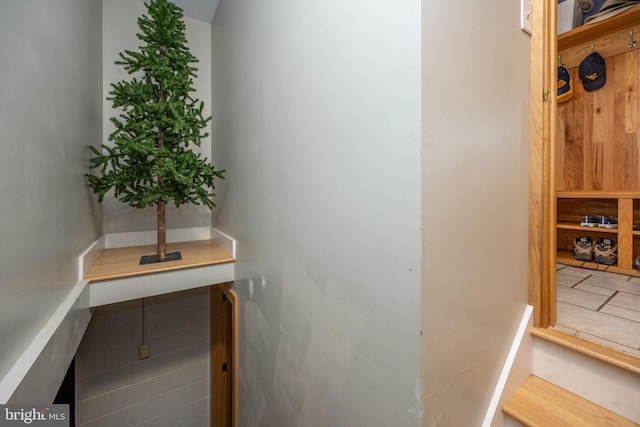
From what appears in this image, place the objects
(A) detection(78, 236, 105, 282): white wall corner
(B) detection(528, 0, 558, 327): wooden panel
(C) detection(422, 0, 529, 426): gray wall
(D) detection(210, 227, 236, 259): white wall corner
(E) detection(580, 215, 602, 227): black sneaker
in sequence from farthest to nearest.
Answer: (E) detection(580, 215, 602, 227): black sneaker < (D) detection(210, 227, 236, 259): white wall corner < (A) detection(78, 236, 105, 282): white wall corner < (B) detection(528, 0, 558, 327): wooden panel < (C) detection(422, 0, 529, 426): gray wall

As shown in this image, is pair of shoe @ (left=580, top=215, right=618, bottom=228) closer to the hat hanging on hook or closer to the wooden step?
the hat hanging on hook

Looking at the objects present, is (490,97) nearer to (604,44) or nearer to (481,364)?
(481,364)

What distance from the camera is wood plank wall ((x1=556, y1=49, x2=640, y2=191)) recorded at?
2.10 meters

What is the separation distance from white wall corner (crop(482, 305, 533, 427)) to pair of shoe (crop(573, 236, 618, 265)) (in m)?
1.63

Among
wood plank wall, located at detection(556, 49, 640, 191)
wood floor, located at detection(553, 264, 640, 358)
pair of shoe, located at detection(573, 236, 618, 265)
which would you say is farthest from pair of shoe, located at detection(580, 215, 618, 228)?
wood floor, located at detection(553, 264, 640, 358)

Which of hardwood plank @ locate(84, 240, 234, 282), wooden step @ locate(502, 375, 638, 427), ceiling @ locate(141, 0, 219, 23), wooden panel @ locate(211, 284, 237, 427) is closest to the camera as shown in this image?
wooden step @ locate(502, 375, 638, 427)

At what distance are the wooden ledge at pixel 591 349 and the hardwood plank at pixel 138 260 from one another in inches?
69.1

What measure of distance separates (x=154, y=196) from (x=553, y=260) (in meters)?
2.09

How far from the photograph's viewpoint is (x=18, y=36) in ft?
2.77

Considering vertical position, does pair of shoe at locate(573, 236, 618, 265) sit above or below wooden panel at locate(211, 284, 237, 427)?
above

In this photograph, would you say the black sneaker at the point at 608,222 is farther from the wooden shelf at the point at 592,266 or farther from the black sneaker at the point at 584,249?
the wooden shelf at the point at 592,266

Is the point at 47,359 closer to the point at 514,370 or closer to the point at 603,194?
the point at 514,370

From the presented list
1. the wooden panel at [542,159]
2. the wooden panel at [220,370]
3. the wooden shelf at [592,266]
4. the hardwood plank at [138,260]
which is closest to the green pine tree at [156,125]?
the hardwood plank at [138,260]

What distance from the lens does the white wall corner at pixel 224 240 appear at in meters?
2.01
